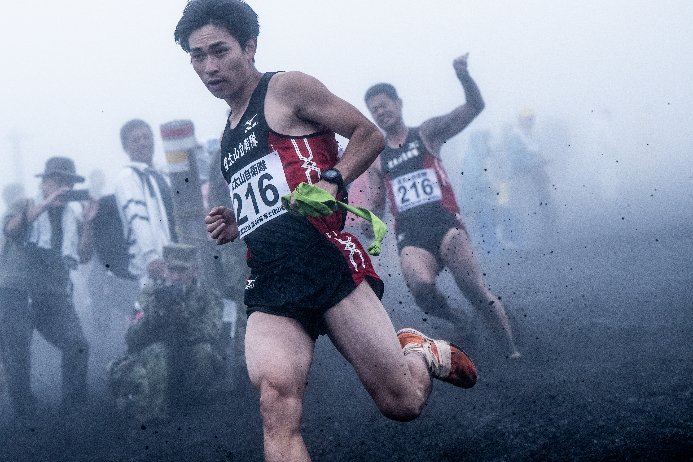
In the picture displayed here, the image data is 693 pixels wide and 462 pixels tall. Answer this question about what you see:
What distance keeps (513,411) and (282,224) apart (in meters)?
1.95

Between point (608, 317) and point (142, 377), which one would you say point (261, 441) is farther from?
point (608, 317)

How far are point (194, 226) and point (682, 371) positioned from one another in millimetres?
4210

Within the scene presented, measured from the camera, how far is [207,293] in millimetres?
4551

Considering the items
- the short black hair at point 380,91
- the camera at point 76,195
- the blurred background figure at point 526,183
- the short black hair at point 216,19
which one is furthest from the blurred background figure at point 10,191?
the blurred background figure at point 526,183

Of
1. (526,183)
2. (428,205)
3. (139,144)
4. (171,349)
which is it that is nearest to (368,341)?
(428,205)

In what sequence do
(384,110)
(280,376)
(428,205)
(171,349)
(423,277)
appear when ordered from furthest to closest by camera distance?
(384,110)
(171,349)
(428,205)
(423,277)
(280,376)

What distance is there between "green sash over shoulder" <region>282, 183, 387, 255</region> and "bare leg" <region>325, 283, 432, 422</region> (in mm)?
243

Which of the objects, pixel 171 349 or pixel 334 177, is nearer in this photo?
pixel 334 177

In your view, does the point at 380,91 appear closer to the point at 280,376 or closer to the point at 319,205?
the point at 319,205

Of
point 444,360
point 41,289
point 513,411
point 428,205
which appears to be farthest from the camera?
point 41,289

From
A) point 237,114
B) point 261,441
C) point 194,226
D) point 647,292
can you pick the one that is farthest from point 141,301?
point 647,292

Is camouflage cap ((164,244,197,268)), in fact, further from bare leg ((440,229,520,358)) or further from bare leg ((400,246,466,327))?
bare leg ((440,229,520,358))

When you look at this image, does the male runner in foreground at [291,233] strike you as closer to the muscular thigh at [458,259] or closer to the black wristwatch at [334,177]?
the black wristwatch at [334,177]

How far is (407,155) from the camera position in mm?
4273
